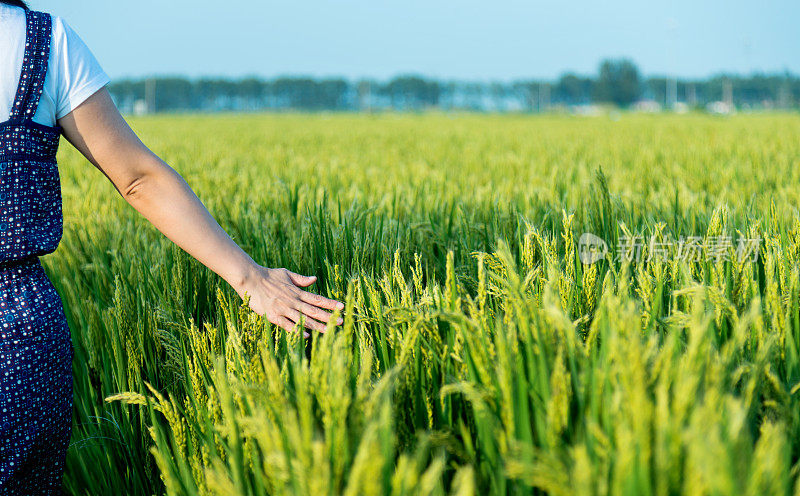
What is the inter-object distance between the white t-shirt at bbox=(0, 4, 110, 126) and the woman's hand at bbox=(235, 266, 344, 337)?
1.67 ft

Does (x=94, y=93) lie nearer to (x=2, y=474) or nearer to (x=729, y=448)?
(x=2, y=474)

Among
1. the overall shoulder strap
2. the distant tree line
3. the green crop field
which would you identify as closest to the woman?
the overall shoulder strap

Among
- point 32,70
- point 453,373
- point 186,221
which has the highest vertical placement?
point 32,70

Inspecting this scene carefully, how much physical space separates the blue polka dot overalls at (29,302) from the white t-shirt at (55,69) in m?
0.01

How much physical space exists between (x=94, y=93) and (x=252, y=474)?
834 mm

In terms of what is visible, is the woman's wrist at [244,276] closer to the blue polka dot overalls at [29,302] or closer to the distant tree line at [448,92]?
the blue polka dot overalls at [29,302]

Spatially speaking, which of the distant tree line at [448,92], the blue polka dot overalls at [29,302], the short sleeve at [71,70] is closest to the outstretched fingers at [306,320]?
the blue polka dot overalls at [29,302]

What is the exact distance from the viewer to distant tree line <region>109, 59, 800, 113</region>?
91.0 meters

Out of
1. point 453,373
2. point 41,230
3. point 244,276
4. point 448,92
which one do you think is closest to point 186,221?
point 244,276

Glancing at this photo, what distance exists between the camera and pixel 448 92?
10081cm

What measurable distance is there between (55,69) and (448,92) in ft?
338

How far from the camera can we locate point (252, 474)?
100cm

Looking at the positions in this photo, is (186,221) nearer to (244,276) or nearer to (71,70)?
(244,276)

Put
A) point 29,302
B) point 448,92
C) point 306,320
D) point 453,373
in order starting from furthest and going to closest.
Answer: point 448,92
point 306,320
point 29,302
point 453,373
